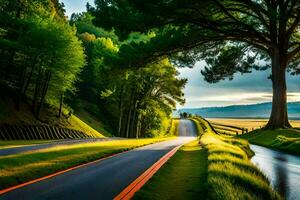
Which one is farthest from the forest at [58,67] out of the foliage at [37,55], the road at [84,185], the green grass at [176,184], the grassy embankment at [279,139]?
the green grass at [176,184]

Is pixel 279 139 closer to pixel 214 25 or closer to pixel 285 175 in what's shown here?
pixel 214 25

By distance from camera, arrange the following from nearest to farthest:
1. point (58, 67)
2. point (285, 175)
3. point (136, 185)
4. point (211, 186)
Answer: point (211, 186) < point (136, 185) < point (285, 175) < point (58, 67)

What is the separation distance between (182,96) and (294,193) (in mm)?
58276

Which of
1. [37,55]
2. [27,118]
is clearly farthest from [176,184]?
[37,55]

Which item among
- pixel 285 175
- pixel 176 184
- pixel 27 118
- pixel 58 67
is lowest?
pixel 285 175

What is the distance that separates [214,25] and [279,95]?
36.9ft

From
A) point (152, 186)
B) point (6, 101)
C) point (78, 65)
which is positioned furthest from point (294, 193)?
point (78, 65)

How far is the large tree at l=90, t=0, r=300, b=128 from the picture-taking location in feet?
97.9

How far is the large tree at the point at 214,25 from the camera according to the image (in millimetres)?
29844

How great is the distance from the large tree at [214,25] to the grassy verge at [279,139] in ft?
4.49

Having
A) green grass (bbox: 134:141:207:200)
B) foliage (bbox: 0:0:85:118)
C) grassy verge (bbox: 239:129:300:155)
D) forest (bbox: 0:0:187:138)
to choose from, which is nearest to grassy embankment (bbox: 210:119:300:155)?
grassy verge (bbox: 239:129:300:155)

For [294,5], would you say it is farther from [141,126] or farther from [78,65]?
[141,126]

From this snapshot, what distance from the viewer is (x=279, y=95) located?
40.8 meters

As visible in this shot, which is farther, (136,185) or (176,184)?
(176,184)
